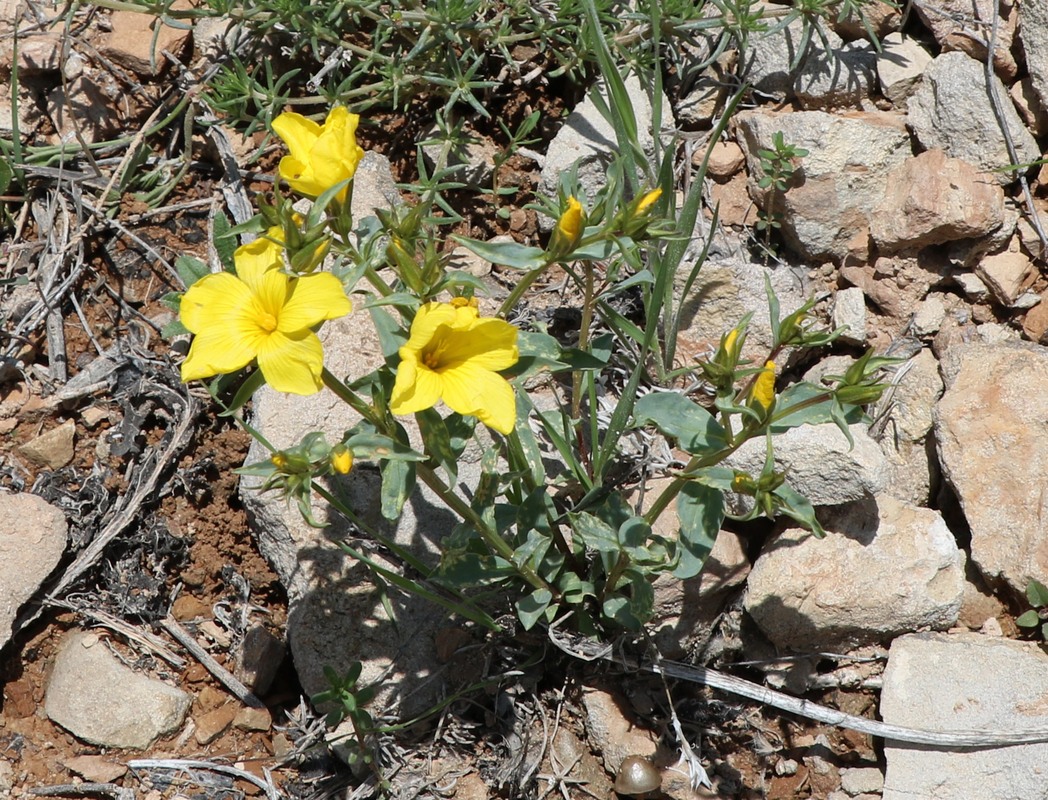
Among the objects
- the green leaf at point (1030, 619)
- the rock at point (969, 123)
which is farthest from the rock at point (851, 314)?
the green leaf at point (1030, 619)

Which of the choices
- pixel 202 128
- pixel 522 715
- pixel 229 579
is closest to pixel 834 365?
pixel 522 715

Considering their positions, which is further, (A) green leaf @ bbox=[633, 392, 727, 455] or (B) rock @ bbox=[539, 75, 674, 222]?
(B) rock @ bbox=[539, 75, 674, 222]

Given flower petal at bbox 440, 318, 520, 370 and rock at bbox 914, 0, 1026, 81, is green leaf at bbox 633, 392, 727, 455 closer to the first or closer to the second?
flower petal at bbox 440, 318, 520, 370

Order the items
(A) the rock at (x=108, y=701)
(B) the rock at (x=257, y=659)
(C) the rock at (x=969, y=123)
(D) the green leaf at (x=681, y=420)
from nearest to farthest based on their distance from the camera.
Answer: (D) the green leaf at (x=681, y=420)
(A) the rock at (x=108, y=701)
(B) the rock at (x=257, y=659)
(C) the rock at (x=969, y=123)

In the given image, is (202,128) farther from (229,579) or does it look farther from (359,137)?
(229,579)

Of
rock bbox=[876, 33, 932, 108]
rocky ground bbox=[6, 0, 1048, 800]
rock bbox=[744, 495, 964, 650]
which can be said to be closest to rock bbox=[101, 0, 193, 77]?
rocky ground bbox=[6, 0, 1048, 800]

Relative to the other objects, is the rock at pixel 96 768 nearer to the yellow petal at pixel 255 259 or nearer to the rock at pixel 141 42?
the yellow petal at pixel 255 259
